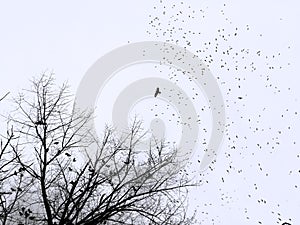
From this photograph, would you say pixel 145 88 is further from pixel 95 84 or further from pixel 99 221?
pixel 99 221

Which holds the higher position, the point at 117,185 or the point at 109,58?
the point at 109,58

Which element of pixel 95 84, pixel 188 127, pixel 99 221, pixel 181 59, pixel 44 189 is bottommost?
pixel 99 221

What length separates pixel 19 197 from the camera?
10.8 meters

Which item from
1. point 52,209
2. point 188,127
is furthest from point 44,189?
point 188,127

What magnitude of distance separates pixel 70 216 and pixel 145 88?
7.12m

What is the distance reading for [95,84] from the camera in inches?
592

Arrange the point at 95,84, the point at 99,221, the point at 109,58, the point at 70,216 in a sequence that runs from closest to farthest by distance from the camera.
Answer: the point at 99,221 → the point at 70,216 → the point at 95,84 → the point at 109,58

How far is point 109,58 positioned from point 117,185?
22.9 ft

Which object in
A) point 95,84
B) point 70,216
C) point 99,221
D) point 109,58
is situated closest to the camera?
point 99,221

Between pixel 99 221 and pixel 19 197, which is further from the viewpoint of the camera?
pixel 19 197

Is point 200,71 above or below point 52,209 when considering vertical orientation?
above

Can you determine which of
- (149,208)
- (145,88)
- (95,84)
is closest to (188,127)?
(145,88)

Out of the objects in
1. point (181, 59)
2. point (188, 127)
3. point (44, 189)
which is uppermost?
point (181, 59)

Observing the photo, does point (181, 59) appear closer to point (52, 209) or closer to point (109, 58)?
point (109, 58)
